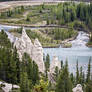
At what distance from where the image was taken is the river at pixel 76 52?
12980 cm

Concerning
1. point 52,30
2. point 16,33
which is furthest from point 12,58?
point 52,30

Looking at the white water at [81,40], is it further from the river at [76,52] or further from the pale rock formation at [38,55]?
the pale rock formation at [38,55]

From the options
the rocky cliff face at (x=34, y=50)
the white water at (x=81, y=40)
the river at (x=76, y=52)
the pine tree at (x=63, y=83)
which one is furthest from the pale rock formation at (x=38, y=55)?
the white water at (x=81, y=40)

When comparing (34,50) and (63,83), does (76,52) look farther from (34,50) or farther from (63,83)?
(63,83)

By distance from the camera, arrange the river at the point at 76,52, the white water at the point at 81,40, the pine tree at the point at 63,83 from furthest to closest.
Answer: the white water at the point at 81,40
the river at the point at 76,52
the pine tree at the point at 63,83

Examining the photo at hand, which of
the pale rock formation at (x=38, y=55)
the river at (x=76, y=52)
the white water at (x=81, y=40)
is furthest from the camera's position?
the white water at (x=81, y=40)

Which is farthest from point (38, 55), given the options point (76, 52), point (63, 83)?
point (76, 52)

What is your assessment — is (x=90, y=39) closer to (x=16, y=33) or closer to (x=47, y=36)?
(x=47, y=36)

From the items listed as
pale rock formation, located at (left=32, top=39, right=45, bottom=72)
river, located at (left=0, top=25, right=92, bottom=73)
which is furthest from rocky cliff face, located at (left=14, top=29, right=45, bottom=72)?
river, located at (left=0, top=25, right=92, bottom=73)

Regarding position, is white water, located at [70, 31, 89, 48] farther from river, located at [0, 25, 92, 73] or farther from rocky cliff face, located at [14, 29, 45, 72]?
rocky cliff face, located at [14, 29, 45, 72]

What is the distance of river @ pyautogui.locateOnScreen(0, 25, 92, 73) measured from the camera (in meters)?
130

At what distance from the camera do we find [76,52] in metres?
156

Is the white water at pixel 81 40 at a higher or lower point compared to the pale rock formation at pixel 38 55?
lower

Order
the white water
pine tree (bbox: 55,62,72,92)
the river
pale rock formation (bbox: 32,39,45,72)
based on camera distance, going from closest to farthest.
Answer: pine tree (bbox: 55,62,72,92) → pale rock formation (bbox: 32,39,45,72) → the river → the white water
